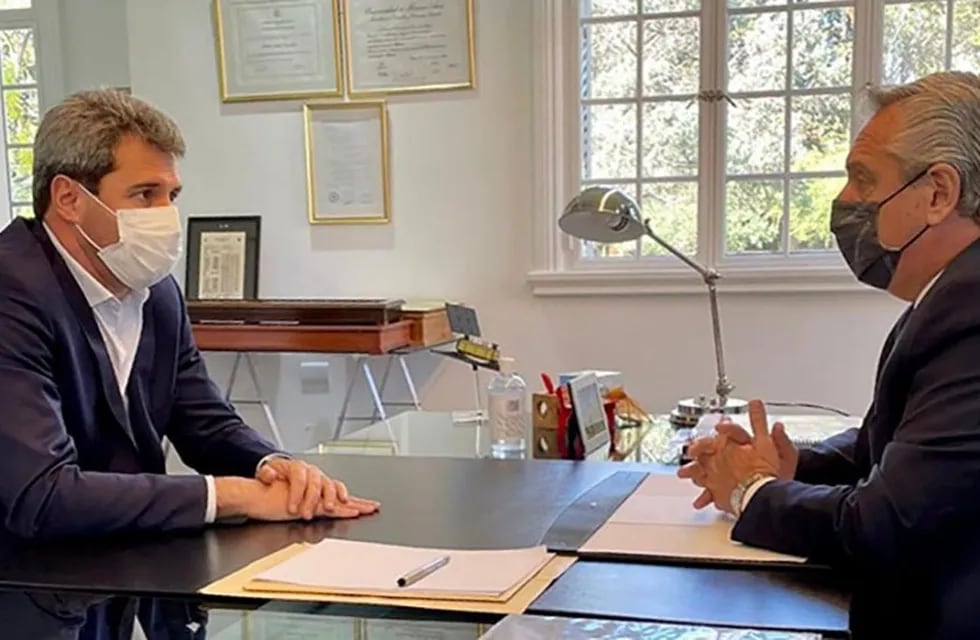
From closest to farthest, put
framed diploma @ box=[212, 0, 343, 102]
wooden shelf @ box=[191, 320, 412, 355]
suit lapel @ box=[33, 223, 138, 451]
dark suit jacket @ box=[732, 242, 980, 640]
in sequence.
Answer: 1. dark suit jacket @ box=[732, 242, 980, 640]
2. suit lapel @ box=[33, 223, 138, 451]
3. wooden shelf @ box=[191, 320, 412, 355]
4. framed diploma @ box=[212, 0, 343, 102]

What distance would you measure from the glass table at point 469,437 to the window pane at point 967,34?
6.06 feet

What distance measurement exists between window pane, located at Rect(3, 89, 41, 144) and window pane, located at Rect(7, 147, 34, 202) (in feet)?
0.17

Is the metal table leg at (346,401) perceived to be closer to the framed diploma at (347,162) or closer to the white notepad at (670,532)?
the framed diploma at (347,162)

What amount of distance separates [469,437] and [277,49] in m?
2.50

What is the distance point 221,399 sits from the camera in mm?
1764

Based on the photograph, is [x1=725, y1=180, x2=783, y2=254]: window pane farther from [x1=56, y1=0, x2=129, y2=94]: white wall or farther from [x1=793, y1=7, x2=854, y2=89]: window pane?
[x1=56, y1=0, x2=129, y2=94]: white wall

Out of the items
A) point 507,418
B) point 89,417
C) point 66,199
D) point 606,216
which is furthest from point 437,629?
point 606,216

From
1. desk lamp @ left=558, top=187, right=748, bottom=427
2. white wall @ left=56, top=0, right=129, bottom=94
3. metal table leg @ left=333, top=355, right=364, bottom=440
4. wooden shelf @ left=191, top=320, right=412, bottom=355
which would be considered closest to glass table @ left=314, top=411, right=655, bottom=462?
desk lamp @ left=558, top=187, right=748, bottom=427

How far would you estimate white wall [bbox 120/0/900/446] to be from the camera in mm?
3803

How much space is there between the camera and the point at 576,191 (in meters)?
3.99

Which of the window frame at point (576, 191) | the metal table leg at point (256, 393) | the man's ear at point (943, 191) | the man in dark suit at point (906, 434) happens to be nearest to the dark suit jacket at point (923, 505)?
the man in dark suit at point (906, 434)

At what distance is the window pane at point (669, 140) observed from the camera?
3924mm

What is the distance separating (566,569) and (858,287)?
289cm

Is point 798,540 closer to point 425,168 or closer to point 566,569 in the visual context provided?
point 566,569
